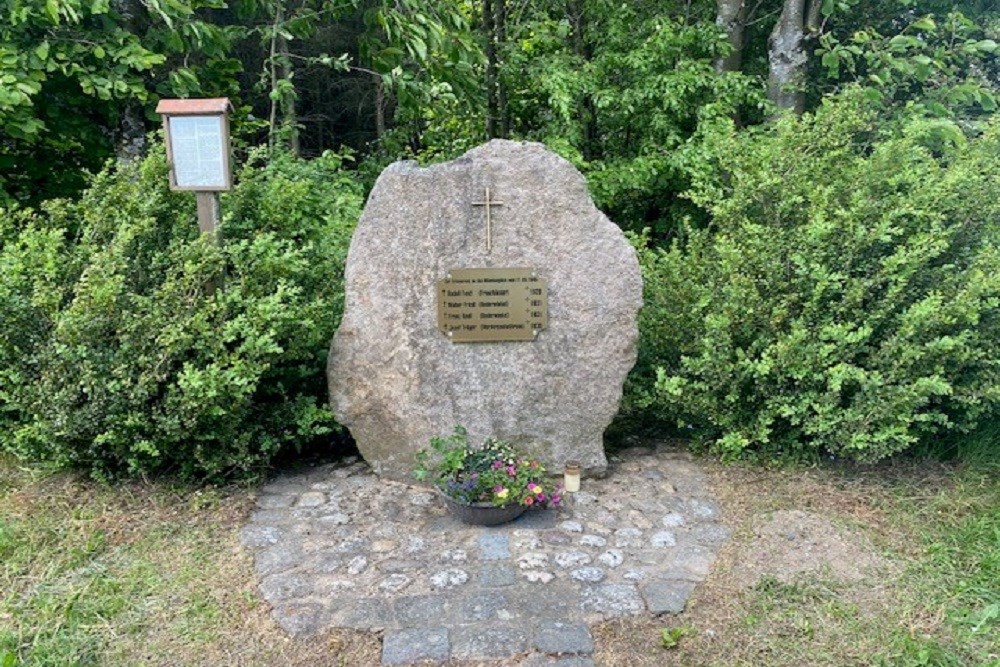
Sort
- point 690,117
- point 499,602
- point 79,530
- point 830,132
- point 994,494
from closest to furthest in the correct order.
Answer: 1. point 499,602
2. point 79,530
3. point 994,494
4. point 830,132
5. point 690,117

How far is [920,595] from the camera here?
2881 millimetres

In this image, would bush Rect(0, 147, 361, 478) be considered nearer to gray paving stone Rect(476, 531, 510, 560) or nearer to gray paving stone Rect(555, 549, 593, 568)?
gray paving stone Rect(476, 531, 510, 560)

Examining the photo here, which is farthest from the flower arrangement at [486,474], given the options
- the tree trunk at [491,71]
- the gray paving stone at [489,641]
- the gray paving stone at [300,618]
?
the tree trunk at [491,71]

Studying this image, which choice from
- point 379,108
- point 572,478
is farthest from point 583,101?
point 572,478

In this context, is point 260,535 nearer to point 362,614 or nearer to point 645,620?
point 362,614

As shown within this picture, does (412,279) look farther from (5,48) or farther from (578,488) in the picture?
(5,48)

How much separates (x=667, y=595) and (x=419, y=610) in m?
0.90

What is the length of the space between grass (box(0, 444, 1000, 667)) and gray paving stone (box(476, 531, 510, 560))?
1.91 ft

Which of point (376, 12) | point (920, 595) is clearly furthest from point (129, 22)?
point (920, 595)

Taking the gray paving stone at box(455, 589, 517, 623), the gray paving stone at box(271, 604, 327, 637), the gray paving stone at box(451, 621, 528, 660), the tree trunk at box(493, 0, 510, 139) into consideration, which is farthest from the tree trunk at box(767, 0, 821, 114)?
the gray paving stone at box(271, 604, 327, 637)

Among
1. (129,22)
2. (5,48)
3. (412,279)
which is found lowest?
(412,279)

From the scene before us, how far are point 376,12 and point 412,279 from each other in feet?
8.67

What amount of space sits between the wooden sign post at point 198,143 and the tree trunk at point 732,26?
3.89 metres

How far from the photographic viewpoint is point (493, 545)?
126 inches
